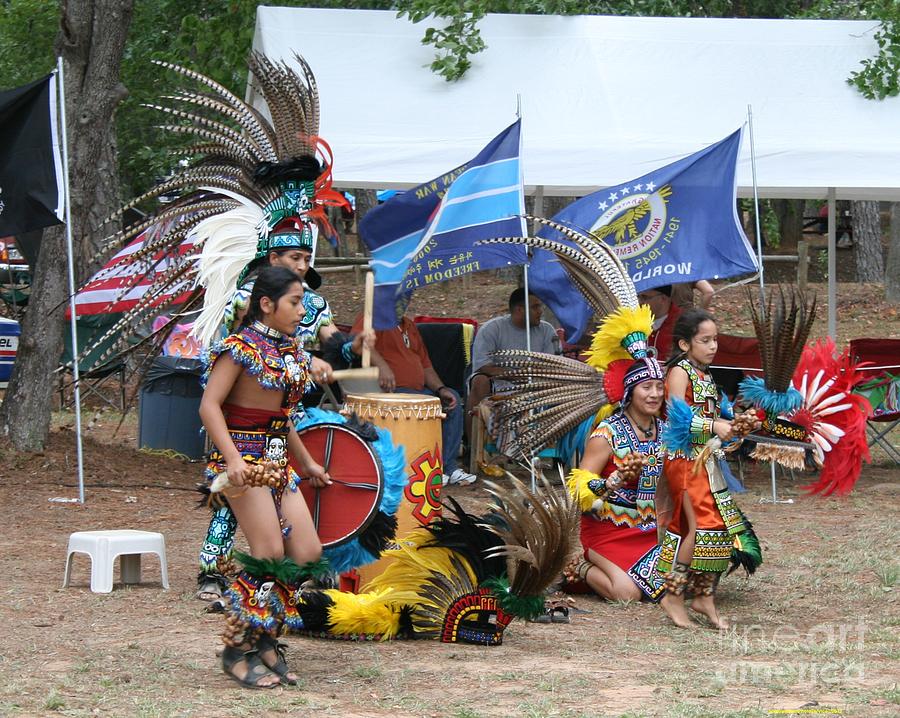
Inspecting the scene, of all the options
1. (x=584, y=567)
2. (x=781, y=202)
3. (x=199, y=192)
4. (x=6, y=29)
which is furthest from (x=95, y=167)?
(x=781, y=202)

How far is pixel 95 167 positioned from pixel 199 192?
3547 mm

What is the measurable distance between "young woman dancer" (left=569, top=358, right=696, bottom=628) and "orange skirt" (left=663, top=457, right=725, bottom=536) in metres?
0.26

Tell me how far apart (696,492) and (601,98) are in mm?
5376

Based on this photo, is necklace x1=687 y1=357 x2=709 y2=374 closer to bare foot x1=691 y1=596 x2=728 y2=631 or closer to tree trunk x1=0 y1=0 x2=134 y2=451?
bare foot x1=691 y1=596 x2=728 y2=631

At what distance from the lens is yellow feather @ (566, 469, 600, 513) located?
20.9 ft

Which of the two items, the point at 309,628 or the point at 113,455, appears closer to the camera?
the point at 309,628

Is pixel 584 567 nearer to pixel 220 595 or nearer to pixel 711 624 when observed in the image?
pixel 711 624

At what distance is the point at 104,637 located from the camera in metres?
5.40

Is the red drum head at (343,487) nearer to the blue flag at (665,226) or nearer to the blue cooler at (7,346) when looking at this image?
the blue flag at (665,226)

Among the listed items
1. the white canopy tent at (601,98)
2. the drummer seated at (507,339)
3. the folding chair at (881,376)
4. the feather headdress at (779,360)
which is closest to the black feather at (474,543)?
the feather headdress at (779,360)

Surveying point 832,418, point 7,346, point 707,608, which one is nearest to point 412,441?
point 707,608

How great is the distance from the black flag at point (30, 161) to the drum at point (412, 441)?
10.5ft

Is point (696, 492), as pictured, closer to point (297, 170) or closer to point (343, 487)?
point (343, 487)

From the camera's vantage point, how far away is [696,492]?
19.7 ft
